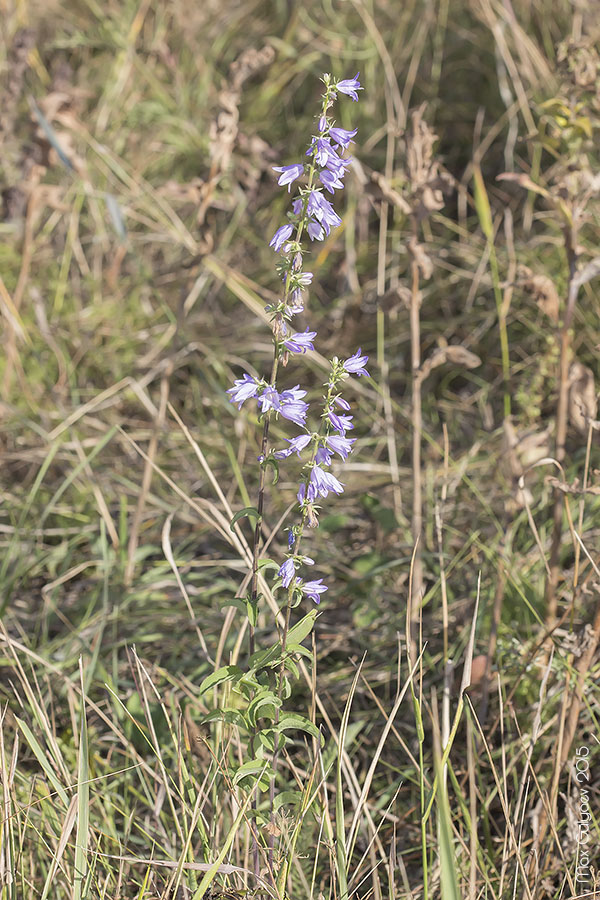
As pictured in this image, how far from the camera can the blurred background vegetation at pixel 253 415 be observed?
192 centimetres

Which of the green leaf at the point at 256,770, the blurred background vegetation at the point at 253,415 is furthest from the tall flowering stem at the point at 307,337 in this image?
the blurred background vegetation at the point at 253,415

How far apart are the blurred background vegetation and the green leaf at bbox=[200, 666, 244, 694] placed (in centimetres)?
20

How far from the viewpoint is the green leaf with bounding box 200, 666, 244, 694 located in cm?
152

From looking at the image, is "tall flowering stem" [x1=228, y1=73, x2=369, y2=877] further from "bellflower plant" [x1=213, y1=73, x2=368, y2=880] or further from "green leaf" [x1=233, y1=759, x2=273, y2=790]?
"green leaf" [x1=233, y1=759, x2=273, y2=790]

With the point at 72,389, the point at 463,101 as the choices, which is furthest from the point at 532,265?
the point at 72,389

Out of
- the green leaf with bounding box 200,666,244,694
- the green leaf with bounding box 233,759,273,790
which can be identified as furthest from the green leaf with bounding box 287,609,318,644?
the green leaf with bounding box 233,759,273,790

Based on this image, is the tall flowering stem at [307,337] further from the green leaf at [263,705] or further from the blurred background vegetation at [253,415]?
the blurred background vegetation at [253,415]

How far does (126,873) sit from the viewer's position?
1.77 m

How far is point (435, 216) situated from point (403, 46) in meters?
1.13

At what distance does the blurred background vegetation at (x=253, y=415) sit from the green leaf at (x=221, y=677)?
20 centimetres

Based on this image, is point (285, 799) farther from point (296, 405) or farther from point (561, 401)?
point (561, 401)

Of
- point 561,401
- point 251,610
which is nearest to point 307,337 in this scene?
point 251,610

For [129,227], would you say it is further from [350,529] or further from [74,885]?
[74,885]

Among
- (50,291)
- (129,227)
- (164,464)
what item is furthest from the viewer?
(129,227)
